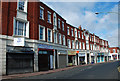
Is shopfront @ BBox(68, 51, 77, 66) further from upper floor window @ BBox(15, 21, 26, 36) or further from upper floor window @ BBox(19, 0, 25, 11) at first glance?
upper floor window @ BBox(19, 0, 25, 11)

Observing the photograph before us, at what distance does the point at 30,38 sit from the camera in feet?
61.2

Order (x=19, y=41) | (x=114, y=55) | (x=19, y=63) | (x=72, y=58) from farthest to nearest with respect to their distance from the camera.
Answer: (x=114, y=55), (x=72, y=58), (x=19, y=63), (x=19, y=41)

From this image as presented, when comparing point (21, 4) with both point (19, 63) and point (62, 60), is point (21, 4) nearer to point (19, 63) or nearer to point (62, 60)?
point (19, 63)

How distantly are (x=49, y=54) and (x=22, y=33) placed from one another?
680 cm

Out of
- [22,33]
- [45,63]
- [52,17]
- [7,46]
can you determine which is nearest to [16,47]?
[7,46]

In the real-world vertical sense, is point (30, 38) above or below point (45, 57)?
above

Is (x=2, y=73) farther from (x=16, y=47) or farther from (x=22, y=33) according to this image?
(x=22, y=33)

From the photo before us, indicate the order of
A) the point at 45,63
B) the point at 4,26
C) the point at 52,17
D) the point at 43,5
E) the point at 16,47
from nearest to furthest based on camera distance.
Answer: the point at 4,26 → the point at 16,47 → the point at 45,63 → the point at 43,5 → the point at 52,17

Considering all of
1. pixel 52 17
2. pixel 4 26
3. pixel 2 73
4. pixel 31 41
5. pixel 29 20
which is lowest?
pixel 2 73

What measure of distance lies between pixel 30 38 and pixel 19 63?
13.1 feet

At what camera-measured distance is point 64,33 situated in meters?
30.2

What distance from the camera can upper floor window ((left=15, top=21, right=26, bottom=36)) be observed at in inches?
671

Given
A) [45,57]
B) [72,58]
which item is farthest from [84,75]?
[72,58]

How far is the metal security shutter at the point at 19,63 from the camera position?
15602 mm
